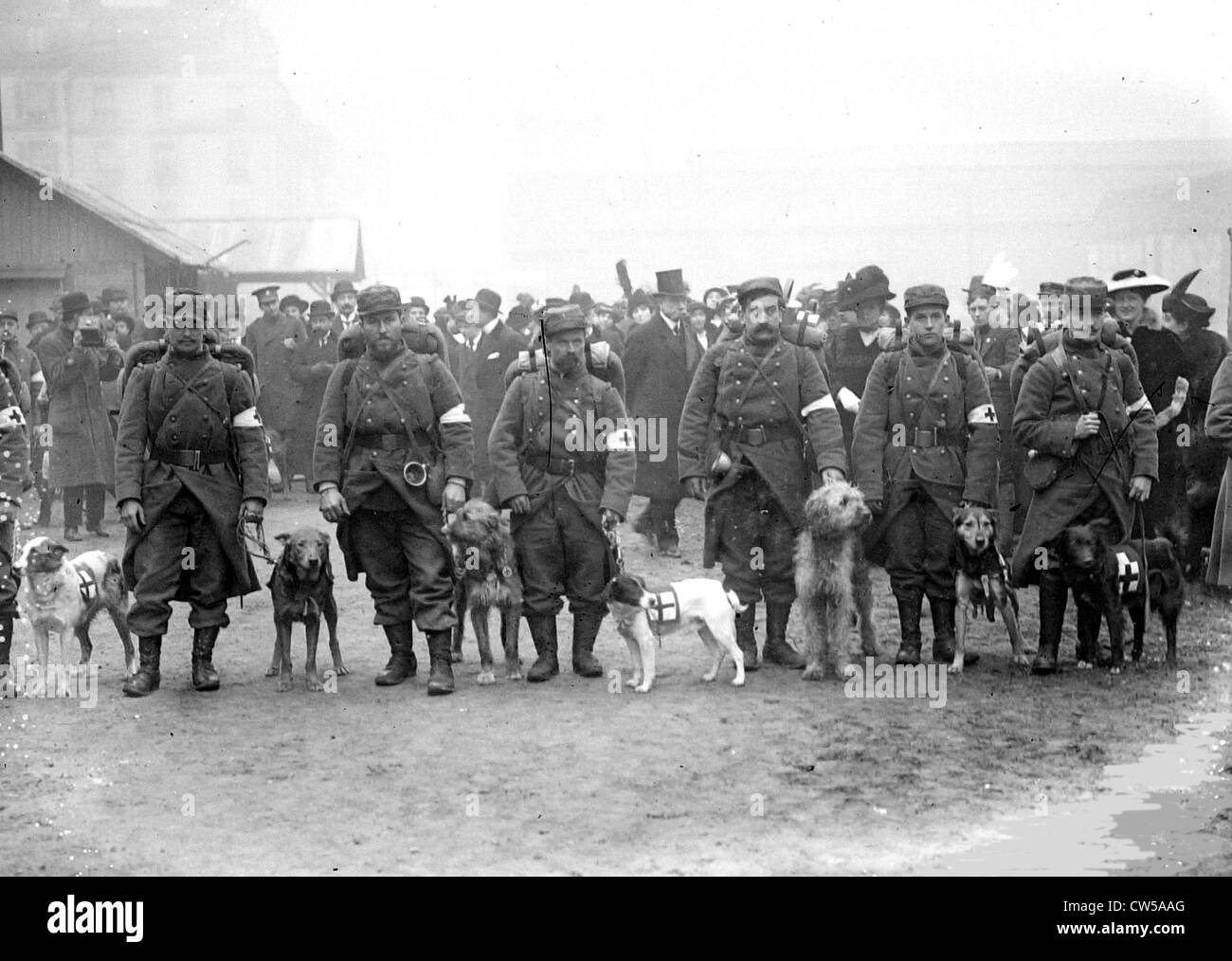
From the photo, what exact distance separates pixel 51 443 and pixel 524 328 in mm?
5671

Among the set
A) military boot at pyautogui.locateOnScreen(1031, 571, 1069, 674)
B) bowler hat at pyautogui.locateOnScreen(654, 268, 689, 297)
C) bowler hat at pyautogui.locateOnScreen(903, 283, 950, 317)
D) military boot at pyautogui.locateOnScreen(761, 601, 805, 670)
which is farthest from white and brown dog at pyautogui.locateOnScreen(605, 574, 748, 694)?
bowler hat at pyautogui.locateOnScreen(654, 268, 689, 297)

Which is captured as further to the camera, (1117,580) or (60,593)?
(60,593)

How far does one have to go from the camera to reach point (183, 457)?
8938 mm

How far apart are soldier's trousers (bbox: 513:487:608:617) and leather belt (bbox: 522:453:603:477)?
0.12 meters

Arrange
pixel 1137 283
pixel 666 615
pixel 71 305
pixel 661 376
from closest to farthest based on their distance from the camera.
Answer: pixel 666 615 → pixel 1137 283 → pixel 661 376 → pixel 71 305

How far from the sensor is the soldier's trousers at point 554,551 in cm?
921

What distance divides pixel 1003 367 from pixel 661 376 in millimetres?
3471

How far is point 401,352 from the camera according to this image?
30.0 ft

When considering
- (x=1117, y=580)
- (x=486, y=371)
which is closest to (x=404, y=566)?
(x=1117, y=580)

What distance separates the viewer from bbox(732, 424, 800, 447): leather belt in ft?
31.5

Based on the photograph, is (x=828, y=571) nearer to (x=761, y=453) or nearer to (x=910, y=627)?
(x=910, y=627)

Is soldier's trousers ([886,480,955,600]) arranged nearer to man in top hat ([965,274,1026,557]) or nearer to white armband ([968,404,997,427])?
white armband ([968,404,997,427])

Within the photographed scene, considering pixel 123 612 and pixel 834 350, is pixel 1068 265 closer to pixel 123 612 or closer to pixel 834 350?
pixel 834 350

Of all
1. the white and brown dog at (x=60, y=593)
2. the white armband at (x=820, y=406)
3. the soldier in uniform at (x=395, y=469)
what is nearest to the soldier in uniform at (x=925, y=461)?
the white armband at (x=820, y=406)
